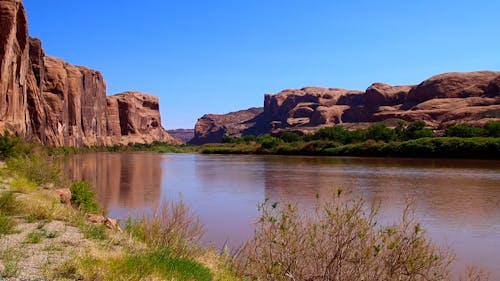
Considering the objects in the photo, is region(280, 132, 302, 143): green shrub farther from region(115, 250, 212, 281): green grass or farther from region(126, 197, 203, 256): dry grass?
region(115, 250, 212, 281): green grass

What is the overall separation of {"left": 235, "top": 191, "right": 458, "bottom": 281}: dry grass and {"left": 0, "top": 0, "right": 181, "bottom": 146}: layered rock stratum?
39202 mm

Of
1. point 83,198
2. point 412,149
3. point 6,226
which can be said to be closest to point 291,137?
point 412,149

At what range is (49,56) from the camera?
101 metres

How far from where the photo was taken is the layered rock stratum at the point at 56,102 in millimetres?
45156

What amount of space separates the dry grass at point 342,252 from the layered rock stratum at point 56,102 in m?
39.2

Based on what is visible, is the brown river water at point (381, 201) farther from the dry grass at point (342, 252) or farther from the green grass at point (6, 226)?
the green grass at point (6, 226)

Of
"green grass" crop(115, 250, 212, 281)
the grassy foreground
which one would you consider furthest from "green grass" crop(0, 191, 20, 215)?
"green grass" crop(115, 250, 212, 281)

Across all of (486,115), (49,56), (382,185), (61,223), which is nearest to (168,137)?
(49,56)

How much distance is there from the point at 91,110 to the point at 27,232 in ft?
395

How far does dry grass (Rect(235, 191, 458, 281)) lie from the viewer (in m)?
5.28

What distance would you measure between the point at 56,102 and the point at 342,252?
302ft

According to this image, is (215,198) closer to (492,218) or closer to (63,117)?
(492,218)

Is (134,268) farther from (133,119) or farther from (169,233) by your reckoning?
(133,119)

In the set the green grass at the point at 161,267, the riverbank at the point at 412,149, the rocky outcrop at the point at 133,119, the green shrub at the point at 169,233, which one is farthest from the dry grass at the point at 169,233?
the rocky outcrop at the point at 133,119
